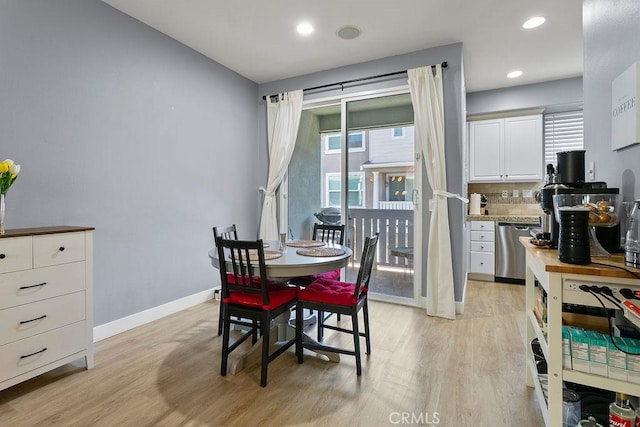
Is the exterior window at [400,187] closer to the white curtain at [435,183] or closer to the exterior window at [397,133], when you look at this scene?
the white curtain at [435,183]

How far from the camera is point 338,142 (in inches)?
156

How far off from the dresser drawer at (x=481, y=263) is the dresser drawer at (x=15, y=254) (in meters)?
4.79

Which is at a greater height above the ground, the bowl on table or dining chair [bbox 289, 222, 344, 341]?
the bowl on table

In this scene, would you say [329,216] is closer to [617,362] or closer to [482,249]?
[482,249]

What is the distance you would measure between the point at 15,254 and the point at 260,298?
4.55 feet

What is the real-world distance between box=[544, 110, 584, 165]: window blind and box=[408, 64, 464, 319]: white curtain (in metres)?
2.35

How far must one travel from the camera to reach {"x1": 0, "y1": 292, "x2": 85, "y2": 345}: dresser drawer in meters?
1.75

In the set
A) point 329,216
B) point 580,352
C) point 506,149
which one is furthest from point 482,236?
point 580,352

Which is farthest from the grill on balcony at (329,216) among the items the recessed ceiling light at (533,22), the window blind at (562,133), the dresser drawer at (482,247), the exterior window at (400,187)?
the window blind at (562,133)

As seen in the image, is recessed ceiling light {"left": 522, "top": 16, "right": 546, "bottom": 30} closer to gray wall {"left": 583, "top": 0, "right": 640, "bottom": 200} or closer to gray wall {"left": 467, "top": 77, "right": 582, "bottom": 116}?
gray wall {"left": 583, "top": 0, "right": 640, "bottom": 200}

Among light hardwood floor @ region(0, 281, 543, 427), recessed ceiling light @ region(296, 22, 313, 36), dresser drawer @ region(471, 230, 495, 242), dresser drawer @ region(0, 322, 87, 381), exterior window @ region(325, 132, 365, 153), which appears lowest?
light hardwood floor @ region(0, 281, 543, 427)

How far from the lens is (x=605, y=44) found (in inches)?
68.7

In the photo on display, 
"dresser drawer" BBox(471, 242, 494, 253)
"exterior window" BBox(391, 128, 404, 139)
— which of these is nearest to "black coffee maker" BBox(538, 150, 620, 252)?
"exterior window" BBox(391, 128, 404, 139)

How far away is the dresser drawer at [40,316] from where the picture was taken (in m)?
1.75
